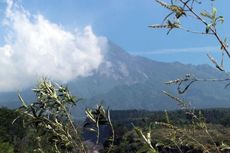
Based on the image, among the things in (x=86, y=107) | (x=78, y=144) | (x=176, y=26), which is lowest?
(x=78, y=144)

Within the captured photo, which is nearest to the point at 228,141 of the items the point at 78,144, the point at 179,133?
the point at 179,133

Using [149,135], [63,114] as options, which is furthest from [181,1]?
[63,114]

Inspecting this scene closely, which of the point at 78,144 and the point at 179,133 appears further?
the point at 78,144

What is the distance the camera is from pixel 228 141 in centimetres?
501

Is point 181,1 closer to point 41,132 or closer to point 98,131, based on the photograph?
point 98,131

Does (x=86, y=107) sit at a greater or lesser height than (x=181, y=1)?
lesser

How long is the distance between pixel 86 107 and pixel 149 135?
134cm

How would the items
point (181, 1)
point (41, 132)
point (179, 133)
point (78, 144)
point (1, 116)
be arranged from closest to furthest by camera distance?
point (181, 1), point (179, 133), point (78, 144), point (41, 132), point (1, 116)

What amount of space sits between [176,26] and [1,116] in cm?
11217

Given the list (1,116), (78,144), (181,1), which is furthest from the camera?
(1,116)

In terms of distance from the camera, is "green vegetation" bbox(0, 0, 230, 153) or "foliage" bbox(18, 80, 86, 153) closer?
"green vegetation" bbox(0, 0, 230, 153)

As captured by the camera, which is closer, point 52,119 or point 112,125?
point 112,125

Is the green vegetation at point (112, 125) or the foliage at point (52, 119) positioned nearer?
the green vegetation at point (112, 125)

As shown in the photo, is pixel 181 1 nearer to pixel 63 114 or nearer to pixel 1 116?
pixel 63 114
